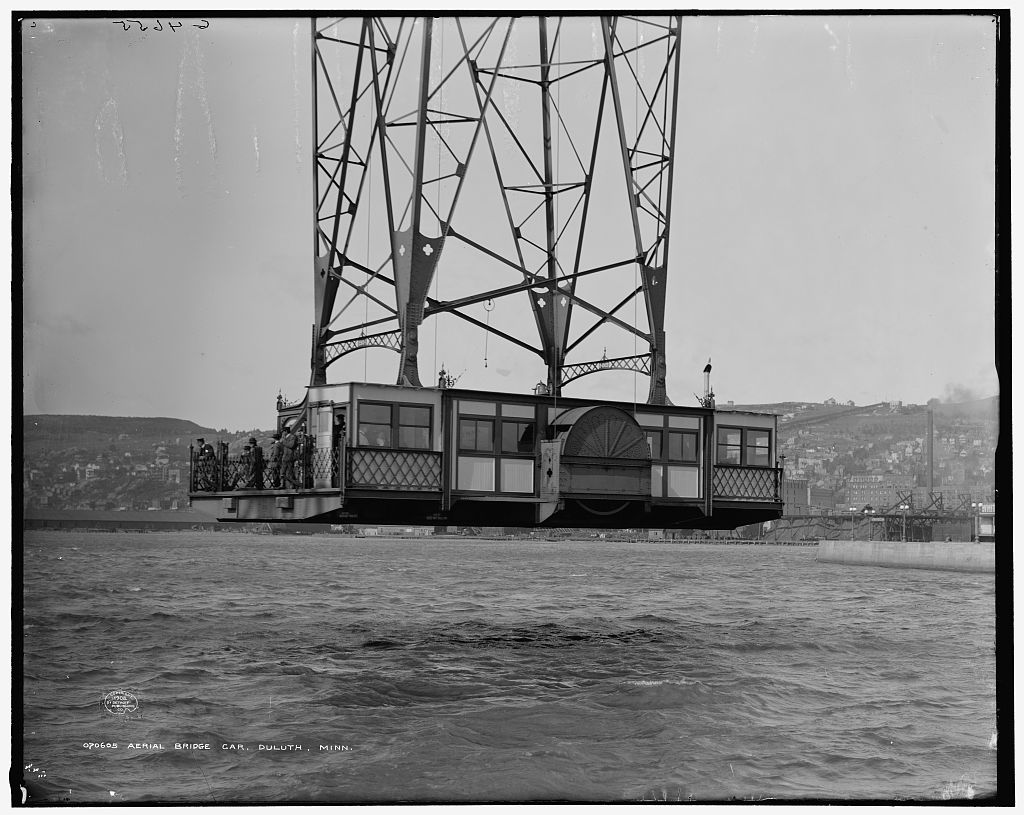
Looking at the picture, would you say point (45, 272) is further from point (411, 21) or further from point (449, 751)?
point (449, 751)

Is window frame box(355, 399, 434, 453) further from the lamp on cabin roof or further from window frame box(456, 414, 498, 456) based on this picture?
the lamp on cabin roof

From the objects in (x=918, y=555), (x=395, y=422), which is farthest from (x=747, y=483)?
(x=918, y=555)

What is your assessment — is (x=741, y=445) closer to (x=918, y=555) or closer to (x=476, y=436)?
(x=476, y=436)

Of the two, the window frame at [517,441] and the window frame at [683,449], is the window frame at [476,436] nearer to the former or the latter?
the window frame at [517,441]

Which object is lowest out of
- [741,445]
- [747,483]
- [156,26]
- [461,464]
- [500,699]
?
[500,699]

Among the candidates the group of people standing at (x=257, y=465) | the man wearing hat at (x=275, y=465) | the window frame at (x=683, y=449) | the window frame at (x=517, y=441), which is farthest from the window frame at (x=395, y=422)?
the window frame at (x=683, y=449)

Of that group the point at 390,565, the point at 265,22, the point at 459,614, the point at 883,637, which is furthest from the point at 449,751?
the point at 390,565
